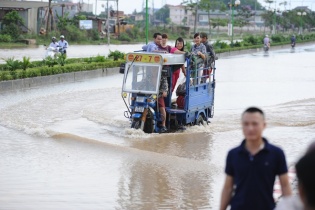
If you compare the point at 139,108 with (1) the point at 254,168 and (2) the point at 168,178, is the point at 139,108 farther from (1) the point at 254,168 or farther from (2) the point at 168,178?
(1) the point at 254,168

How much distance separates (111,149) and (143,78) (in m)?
1.60

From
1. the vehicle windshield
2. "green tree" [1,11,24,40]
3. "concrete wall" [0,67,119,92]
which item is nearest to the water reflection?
the vehicle windshield

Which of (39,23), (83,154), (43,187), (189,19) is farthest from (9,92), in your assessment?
(189,19)

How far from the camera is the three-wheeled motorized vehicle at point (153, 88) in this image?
41.5ft

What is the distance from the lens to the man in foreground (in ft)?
15.3

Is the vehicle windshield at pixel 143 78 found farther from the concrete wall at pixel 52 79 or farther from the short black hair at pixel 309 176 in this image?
the short black hair at pixel 309 176

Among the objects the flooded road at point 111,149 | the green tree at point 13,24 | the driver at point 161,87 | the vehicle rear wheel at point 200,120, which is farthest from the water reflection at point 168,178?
the green tree at point 13,24

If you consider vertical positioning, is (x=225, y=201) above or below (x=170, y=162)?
above

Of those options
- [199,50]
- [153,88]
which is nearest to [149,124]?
[153,88]

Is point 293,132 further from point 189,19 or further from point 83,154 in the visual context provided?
point 189,19

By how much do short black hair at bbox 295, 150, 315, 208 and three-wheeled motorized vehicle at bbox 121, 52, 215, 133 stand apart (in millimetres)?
9353

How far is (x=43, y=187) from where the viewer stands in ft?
29.5

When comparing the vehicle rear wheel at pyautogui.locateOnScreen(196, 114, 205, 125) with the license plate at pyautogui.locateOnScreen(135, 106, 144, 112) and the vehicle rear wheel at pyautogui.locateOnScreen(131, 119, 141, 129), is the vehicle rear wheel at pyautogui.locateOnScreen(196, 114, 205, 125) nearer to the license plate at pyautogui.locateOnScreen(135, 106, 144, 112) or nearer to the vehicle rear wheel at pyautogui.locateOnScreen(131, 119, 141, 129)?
the vehicle rear wheel at pyautogui.locateOnScreen(131, 119, 141, 129)

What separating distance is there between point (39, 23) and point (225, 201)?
195ft
